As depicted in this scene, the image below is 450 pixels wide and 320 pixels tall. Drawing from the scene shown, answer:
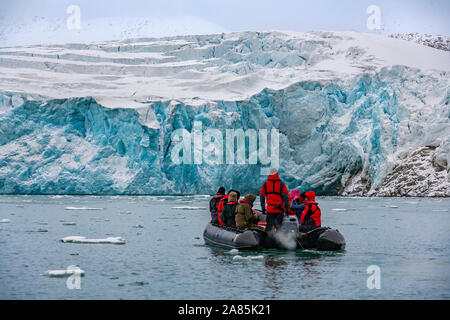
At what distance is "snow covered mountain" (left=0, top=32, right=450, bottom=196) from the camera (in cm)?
3500

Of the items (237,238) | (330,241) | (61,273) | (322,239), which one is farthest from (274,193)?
(61,273)

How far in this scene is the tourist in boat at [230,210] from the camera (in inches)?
446

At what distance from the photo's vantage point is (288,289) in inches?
305

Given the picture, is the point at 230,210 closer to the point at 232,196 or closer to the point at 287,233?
the point at 232,196

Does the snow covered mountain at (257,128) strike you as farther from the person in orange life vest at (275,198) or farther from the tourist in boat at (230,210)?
the person in orange life vest at (275,198)

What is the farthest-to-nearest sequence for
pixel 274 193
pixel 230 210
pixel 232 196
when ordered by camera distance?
pixel 230 210
pixel 232 196
pixel 274 193

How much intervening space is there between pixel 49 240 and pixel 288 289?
23.3 feet

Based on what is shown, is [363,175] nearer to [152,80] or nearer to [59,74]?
[152,80]

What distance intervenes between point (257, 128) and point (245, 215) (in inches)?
1034

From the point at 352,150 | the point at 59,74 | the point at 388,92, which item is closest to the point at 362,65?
the point at 388,92

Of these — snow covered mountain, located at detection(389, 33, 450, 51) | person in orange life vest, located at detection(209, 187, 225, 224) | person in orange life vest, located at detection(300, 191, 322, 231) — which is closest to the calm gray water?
person in orange life vest, located at detection(300, 191, 322, 231)

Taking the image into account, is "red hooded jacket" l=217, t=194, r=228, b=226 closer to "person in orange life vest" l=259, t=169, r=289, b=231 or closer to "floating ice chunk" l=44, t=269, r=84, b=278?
"person in orange life vest" l=259, t=169, r=289, b=231

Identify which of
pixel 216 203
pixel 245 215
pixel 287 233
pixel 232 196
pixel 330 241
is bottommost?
pixel 330 241

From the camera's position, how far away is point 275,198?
10.5 m
